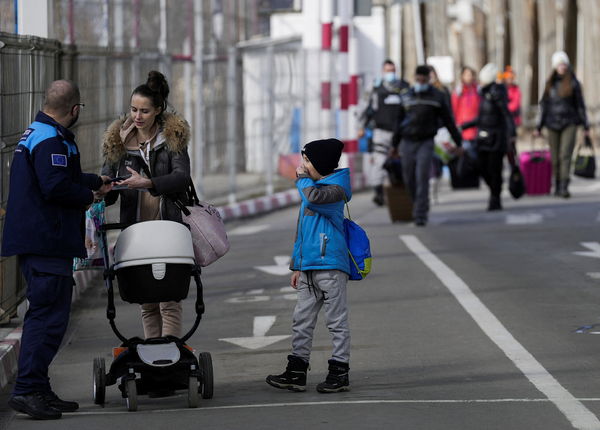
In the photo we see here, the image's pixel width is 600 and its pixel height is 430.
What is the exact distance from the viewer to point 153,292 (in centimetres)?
829

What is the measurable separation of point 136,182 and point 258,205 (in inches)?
586

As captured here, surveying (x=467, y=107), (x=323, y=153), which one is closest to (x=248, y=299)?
(x=323, y=153)

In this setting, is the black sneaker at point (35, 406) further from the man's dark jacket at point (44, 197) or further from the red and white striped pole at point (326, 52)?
the red and white striped pole at point (326, 52)

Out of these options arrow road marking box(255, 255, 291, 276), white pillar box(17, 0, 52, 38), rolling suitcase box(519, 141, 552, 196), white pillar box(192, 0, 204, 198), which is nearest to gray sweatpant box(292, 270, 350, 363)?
white pillar box(17, 0, 52, 38)

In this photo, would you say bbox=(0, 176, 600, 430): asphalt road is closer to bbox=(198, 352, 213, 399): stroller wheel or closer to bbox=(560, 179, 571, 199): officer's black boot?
bbox=(198, 352, 213, 399): stroller wheel

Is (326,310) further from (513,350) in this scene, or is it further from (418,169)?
(418,169)

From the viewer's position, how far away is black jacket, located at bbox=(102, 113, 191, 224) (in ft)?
28.8

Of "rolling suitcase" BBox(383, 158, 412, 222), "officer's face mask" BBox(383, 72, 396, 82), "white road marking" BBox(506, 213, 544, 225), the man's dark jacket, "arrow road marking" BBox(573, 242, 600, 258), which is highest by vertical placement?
"officer's face mask" BBox(383, 72, 396, 82)

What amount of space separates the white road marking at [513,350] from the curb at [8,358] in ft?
9.77

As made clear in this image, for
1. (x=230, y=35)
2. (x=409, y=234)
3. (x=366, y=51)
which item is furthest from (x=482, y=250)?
(x=366, y=51)

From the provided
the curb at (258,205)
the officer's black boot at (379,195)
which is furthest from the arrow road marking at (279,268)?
the officer's black boot at (379,195)

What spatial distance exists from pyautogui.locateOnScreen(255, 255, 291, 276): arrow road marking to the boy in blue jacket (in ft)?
19.4

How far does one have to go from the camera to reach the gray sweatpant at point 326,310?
8.91 meters

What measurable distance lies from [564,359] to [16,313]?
13.0 ft
